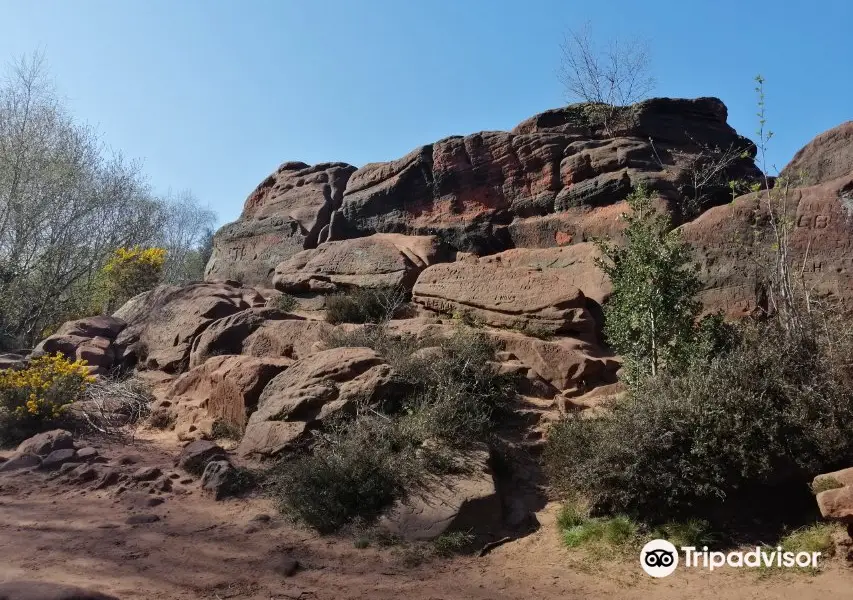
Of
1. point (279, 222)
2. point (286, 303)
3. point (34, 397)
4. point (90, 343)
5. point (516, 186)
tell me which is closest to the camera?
point (34, 397)

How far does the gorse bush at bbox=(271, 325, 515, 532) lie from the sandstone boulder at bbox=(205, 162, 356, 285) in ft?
26.7

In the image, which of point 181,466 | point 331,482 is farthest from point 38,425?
point 331,482

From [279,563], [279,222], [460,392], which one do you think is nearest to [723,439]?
[460,392]

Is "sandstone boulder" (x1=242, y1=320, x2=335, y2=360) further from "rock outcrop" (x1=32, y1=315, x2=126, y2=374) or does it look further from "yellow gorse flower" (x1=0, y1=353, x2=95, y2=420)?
"rock outcrop" (x1=32, y1=315, x2=126, y2=374)

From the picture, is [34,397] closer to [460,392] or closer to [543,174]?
[460,392]

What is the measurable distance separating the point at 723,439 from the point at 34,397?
9405 millimetres

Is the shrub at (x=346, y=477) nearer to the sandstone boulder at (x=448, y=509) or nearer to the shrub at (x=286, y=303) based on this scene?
the sandstone boulder at (x=448, y=509)

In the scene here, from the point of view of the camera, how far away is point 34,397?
31.4ft

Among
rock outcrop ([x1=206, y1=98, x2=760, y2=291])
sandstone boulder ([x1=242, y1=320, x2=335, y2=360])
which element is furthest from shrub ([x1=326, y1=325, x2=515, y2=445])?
rock outcrop ([x1=206, y1=98, x2=760, y2=291])

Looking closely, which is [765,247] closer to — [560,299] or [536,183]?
[560,299]

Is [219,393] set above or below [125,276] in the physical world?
below

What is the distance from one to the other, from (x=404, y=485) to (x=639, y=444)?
2289 mm

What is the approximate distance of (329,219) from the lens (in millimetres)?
16359

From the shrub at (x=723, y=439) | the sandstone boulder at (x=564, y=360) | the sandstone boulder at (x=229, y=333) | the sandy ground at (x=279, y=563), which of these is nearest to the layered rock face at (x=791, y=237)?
the sandstone boulder at (x=564, y=360)
